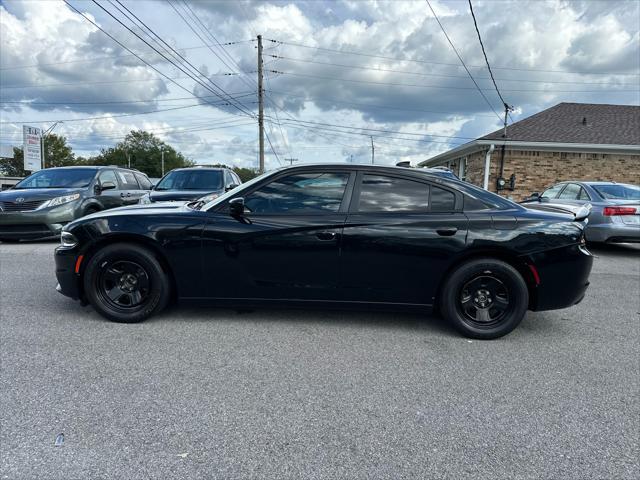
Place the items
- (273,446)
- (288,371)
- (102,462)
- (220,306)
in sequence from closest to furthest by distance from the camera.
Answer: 1. (102,462)
2. (273,446)
3. (288,371)
4. (220,306)

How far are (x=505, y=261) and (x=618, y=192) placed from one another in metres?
6.64

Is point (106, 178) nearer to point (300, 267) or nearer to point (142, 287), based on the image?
point (142, 287)

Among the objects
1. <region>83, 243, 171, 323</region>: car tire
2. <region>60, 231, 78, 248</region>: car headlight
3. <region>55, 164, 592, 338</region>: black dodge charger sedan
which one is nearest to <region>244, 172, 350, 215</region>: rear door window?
<region>55, 164, 592, 338</region>: black dodge charger sedan

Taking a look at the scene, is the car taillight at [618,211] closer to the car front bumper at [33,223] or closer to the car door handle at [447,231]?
the car door handle at [447,231]

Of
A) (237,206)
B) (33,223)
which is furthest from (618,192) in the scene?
(33,223)

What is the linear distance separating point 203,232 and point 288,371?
1.51 metres

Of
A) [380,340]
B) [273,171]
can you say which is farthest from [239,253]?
[380,340]

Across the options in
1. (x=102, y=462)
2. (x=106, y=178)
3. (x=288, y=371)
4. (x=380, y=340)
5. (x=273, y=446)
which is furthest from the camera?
(x=106, y=178)

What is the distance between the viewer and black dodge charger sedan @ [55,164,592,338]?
12.1ft

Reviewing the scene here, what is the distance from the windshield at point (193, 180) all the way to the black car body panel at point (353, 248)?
5.58 metres

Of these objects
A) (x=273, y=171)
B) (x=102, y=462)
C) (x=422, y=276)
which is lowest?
(x=102, y=462)

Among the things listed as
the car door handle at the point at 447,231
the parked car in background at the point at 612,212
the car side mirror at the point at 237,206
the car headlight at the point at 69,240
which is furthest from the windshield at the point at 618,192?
the car headlight at the point at 69,240

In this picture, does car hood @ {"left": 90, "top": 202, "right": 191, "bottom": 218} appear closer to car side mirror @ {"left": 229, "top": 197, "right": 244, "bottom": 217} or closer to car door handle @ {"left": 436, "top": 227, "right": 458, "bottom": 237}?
car side mirror @ {"left": 229, "top": 197, "right": 244, "bottom": 217}

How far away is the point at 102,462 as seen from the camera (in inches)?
80.8
